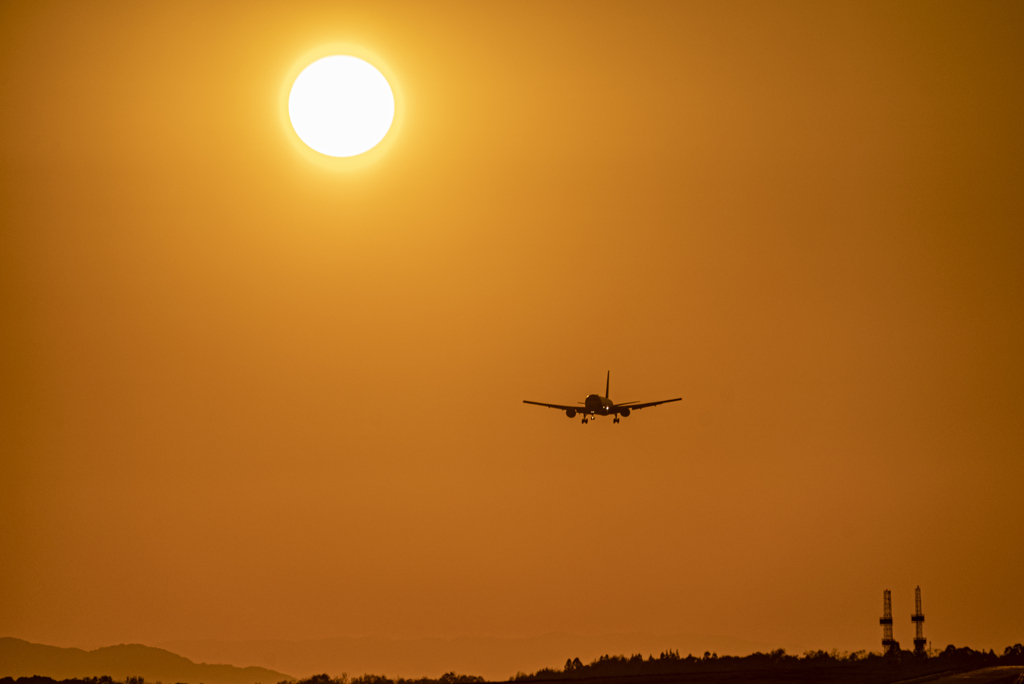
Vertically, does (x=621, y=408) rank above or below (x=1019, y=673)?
above

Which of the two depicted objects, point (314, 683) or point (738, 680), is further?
point (314, 683)

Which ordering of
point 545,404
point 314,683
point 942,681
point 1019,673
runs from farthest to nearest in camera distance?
point 314,683
point 545,404
point 1019,673
point 942,681

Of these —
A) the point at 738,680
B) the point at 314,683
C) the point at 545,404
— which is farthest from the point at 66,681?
the point at 738,680

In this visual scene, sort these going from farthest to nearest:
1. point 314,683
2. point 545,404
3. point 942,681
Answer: point 314,683 → point 545,404 → point 942,681

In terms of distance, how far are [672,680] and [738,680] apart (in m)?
8.51

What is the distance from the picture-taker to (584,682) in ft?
429

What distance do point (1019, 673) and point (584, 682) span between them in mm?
61243

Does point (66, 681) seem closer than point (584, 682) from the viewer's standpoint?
No

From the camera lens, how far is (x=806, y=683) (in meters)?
125

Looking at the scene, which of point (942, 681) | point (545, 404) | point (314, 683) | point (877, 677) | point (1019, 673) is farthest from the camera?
point (314, 683)

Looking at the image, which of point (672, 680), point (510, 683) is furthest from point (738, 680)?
point (510, 683)

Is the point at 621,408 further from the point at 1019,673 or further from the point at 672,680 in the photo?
the point at 1019,673

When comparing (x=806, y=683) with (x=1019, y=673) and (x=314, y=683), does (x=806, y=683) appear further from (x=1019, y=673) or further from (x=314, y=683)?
(x=314, y=683)

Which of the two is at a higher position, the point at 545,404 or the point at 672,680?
the point at 545,404
